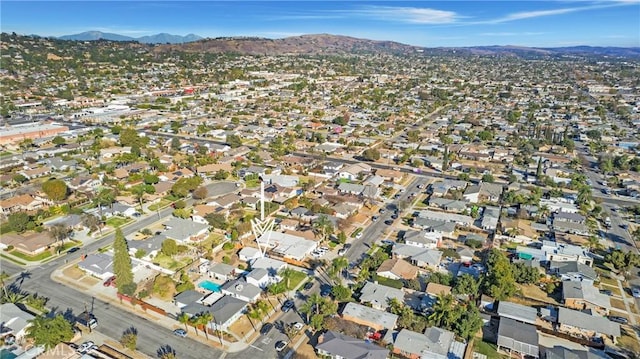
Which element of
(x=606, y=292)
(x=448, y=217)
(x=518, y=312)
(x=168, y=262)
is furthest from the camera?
(x=448, y=217)

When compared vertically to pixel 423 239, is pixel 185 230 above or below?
above

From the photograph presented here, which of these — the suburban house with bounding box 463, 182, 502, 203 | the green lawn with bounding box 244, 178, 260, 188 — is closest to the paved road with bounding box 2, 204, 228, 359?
the green lawn with bounding box 244, 178, 260, 188

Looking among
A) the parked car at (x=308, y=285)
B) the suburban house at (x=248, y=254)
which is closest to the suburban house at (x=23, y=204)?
the suburban house at (x=248, y=254)

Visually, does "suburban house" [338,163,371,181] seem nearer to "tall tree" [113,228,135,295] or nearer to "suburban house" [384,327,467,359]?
"suburban house" [384,327,467,359]

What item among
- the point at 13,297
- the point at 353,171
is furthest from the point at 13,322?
the point at 353,171

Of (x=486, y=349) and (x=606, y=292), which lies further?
(x=606, y=292)

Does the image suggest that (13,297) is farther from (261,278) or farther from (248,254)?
(261,278)

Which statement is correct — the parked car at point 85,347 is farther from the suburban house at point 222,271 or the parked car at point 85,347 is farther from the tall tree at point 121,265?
the suburban house at point 222,271
